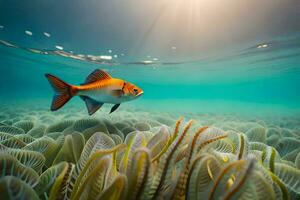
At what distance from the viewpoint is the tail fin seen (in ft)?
10.2

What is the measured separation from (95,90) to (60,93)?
1.85ft

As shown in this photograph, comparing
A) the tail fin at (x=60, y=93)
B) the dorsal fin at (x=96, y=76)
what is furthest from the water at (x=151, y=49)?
the dorsal fin at (x=96, y=76)

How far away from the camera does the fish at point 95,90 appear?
124 inches

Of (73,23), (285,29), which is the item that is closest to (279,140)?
(73,23)

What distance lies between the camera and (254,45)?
59.8 ft

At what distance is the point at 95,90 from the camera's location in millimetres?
3496

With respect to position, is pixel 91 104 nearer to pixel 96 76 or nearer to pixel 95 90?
pixel 95 90

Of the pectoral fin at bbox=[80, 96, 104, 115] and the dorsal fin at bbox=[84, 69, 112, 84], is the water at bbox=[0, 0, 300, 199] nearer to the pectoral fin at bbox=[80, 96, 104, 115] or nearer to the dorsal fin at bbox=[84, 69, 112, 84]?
the pectoral fin at bbox=[80, 96, 104, 115]

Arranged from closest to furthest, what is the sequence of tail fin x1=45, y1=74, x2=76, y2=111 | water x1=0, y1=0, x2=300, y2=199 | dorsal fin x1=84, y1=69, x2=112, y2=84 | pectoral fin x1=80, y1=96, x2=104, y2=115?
water x1=0, y1=0, x2=300, y2=199
tail fin x1=45, y1=74, x2=76, y2=111
dorsal fin x1=84, y1=69, x2=112, y2=84
pectoral fin x1=80, y1=96, x2=104, y2=115

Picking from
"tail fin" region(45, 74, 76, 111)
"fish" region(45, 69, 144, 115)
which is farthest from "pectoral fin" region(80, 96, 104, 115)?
"tail fin" region(45, 74, 76, 111)

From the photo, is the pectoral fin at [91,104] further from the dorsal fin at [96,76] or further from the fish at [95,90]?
the dorsal fin at [96,76]

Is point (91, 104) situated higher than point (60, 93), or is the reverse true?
point (60, 93)

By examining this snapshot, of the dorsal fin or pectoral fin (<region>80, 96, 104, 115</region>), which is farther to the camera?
pectoral fin (<region>80, 96, 104, 115</region>)

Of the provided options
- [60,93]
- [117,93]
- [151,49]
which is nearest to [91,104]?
[117,93]
